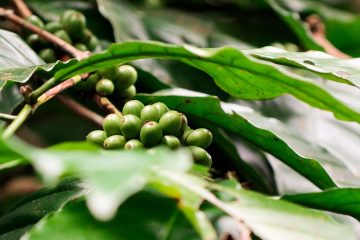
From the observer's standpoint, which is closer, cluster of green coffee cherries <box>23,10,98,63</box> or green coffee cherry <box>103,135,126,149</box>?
green coffee cherry <box>103,135,126,149</box>

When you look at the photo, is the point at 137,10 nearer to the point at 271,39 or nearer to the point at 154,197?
the point at 271,39

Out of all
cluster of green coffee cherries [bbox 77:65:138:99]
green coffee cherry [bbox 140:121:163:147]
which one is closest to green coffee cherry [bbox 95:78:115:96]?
cluster of green coffee cherries [bbox 77:65:138:99]

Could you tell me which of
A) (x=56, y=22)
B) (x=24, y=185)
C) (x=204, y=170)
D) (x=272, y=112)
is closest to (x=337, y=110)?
(x=204, y=170)

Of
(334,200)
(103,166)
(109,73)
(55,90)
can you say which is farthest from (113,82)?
(103,166)

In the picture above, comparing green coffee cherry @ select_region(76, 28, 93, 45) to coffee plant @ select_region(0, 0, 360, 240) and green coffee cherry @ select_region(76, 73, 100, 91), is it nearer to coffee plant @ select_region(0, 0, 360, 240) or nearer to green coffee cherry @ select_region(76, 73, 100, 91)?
coffee plant @ select_region(0, 0, 360, 240)

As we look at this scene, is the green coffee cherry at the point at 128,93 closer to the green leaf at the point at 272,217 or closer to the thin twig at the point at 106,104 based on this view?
the thin twig at the point at 106,104

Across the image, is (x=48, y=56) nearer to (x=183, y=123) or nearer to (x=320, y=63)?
(x=183, y=123)

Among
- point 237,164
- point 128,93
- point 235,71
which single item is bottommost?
point 237,164
